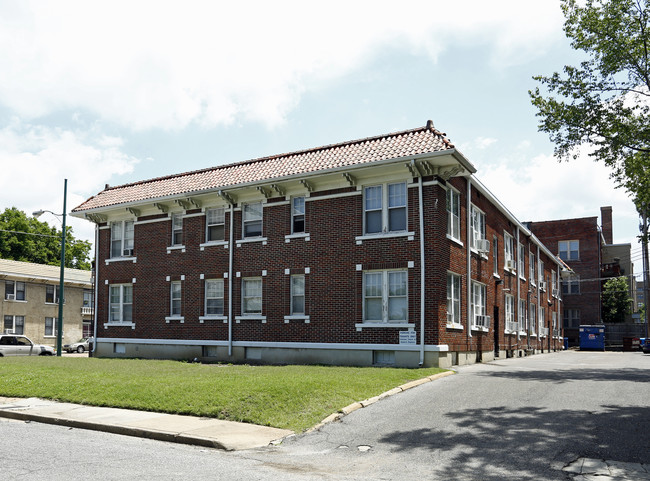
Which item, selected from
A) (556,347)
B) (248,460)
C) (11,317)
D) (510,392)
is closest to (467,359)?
(510,392)

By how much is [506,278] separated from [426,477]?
2250 cm

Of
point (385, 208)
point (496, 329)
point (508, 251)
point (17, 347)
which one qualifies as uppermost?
point (385, 208)

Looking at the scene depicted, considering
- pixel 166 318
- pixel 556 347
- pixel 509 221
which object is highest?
pixel 509 221

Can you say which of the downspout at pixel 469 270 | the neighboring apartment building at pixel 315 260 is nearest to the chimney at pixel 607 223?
the neighboring apartment building at pixel 315 260

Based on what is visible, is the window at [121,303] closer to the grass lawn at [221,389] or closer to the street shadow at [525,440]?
the grass lawn at [221,389]

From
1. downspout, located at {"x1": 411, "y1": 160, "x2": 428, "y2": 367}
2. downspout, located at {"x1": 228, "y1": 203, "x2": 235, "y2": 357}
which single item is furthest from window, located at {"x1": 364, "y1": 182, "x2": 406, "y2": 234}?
downspout, located at {"x1": 228, "y1": 203, "x2": 235, "y2": 357}

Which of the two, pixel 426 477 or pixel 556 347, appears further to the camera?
pixel 556 347

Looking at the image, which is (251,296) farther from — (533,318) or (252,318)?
Answer: (533,318)

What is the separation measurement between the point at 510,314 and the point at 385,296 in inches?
466

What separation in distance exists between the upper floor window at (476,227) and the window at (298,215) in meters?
6.50

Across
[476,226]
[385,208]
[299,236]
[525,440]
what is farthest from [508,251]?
[525,440]

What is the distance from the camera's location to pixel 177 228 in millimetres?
26281

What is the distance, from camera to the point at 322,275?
71.4ft

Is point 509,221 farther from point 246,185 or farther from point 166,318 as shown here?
point 166,318
